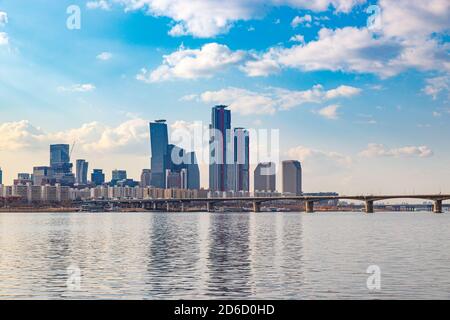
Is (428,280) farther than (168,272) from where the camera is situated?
No

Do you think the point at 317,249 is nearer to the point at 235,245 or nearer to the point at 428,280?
the point at 235,245

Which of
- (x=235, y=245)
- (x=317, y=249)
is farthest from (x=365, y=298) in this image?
(x=235, y=245)

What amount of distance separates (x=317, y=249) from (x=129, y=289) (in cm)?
3705

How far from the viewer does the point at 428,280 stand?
47.9 metres

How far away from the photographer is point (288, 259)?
63656 mm

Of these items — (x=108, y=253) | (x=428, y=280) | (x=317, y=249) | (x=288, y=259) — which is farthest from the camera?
(x=317, y=249)

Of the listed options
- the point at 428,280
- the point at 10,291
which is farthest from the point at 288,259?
the point at 10,291
